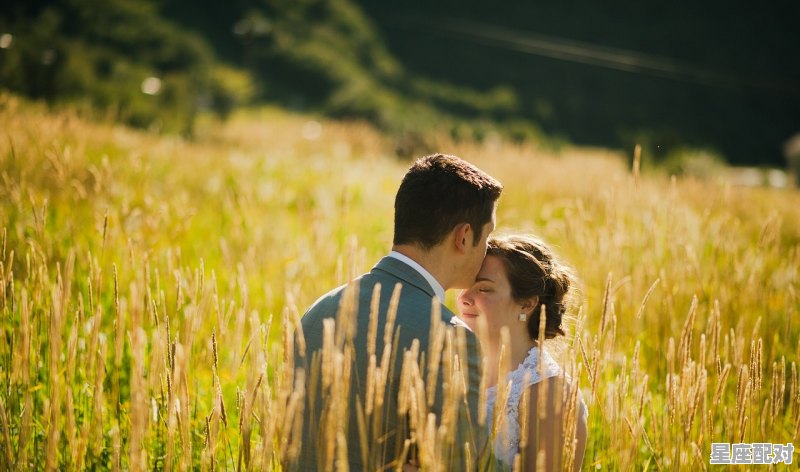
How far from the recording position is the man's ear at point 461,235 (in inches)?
83.4

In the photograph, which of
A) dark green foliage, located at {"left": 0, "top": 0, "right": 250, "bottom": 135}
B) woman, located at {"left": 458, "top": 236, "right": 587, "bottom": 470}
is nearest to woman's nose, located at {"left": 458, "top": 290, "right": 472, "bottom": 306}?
woman, located at {"left": 458, "top": 236, "right": 587, "bottom": 470}

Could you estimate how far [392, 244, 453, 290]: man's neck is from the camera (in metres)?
2.07

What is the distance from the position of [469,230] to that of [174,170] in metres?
7.52

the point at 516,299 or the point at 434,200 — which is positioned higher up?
the point at 434,200

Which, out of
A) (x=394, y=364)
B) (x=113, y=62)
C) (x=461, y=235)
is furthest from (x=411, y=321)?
(x=113, y=62)

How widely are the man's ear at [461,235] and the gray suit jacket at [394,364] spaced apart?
189mm

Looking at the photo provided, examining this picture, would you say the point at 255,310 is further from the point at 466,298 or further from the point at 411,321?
the point at 466,298

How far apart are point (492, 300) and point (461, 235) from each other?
514mm

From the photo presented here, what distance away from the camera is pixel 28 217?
4.18 m

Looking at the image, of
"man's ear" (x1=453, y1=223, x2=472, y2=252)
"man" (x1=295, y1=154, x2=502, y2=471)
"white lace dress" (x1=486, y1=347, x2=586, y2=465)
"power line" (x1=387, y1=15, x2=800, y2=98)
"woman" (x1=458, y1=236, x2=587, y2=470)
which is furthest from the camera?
"power line" (x1=387, y1=15, x2=800, y2=98)

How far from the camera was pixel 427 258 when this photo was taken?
6.82 ft

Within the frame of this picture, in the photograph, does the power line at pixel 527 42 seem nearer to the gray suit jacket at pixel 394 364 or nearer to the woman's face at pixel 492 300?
the woman's face at pixel 492 300

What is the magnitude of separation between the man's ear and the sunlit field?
1.10 feet

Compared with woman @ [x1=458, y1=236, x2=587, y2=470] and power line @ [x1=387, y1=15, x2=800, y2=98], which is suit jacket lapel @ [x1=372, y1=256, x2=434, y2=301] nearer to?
woman @ [x1=458, y1=236, x2=587, y2=470]
